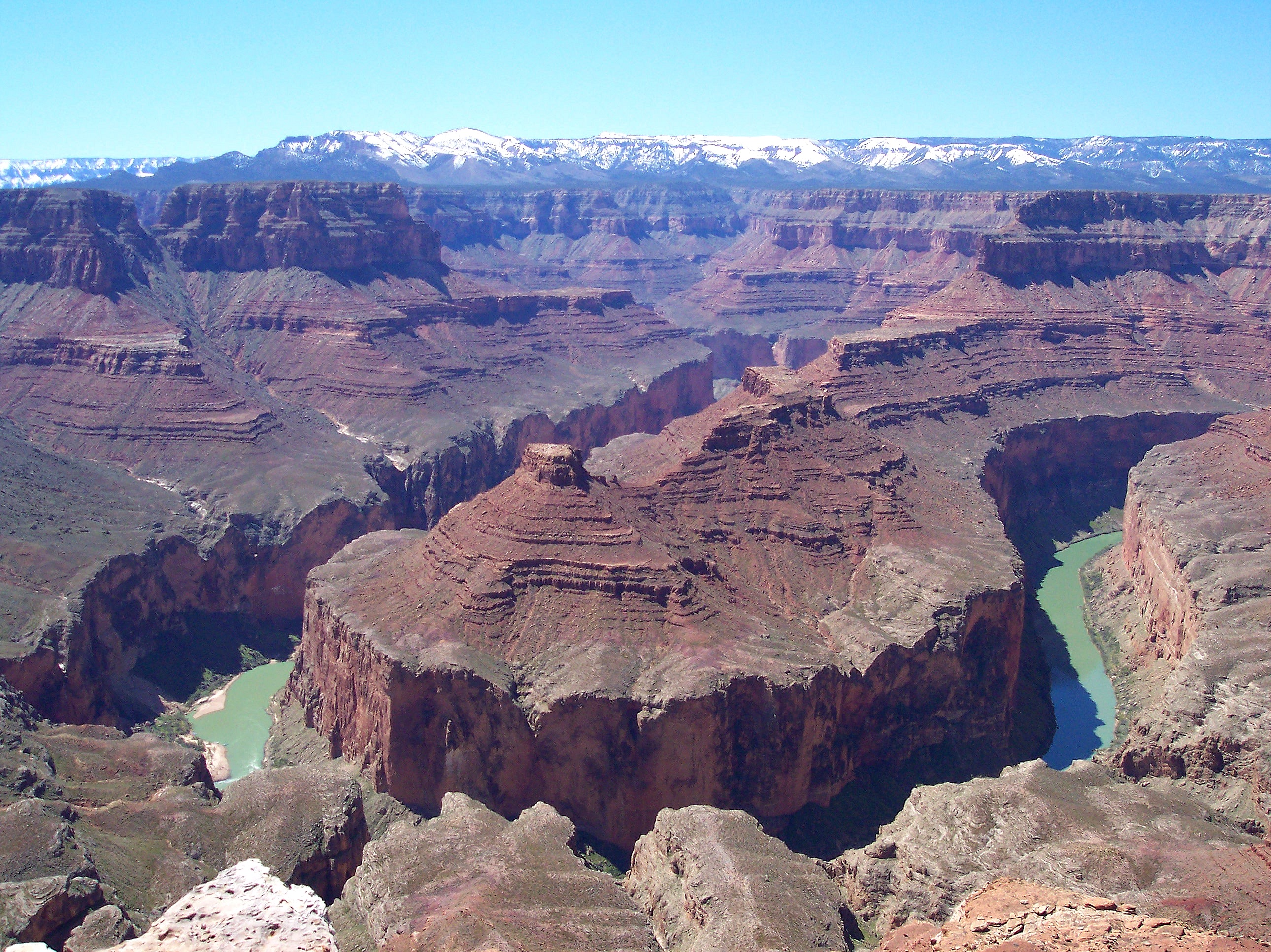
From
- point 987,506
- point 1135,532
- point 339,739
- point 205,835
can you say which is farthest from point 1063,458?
point 205,835

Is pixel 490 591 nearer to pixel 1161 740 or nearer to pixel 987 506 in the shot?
pixel 1161 740

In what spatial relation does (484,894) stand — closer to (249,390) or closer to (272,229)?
(249,390)

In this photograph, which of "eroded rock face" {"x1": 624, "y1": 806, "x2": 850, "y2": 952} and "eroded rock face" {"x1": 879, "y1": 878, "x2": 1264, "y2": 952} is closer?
"eroded rock face" {"x1": 879, "y1": 878, "x2": 1264, "y2": 952}

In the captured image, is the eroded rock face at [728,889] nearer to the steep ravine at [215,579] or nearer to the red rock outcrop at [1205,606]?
the red rock outcrop at [1205,606]

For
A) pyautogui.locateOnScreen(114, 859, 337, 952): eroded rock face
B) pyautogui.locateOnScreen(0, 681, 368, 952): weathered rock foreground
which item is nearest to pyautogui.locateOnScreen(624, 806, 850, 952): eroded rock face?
pyautogui.locateOnScreen(0, 681, 368, 952): weathered rock foreground

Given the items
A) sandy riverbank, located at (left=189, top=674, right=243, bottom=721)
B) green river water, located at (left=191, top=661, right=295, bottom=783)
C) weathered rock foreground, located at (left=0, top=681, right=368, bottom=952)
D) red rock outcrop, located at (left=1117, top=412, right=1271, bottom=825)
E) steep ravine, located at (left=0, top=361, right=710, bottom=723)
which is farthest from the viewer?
sandy riverbank, located at (left=189, top=674, right=243, bottom=721)

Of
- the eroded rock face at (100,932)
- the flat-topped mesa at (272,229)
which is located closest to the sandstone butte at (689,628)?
the eroded rock face at (100,932)

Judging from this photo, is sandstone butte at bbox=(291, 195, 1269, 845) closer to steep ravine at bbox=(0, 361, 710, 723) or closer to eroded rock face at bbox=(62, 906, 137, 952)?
steep ravine at bbox=(0, 361, 710, 723)
